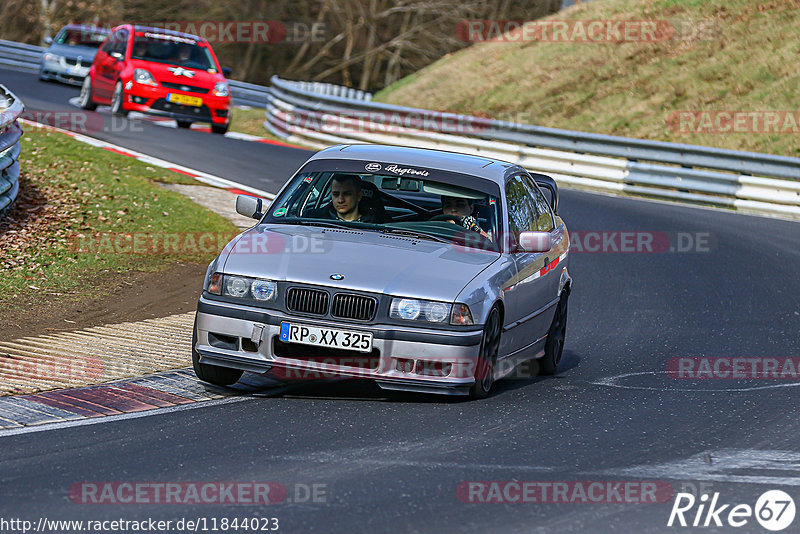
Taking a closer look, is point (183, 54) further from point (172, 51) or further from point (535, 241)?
point (535, 241)

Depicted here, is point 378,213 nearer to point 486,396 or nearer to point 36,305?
point 486,396

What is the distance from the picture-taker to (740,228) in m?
18.8

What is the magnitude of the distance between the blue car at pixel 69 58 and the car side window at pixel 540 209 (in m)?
24.4

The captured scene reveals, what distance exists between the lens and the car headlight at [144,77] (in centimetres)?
2450

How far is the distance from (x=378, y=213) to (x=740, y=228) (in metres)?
11.4

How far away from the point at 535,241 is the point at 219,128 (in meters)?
18.6

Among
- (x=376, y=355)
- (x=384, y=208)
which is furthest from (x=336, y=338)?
(x=384, y=208)

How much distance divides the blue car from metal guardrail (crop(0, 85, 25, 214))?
62.2ft

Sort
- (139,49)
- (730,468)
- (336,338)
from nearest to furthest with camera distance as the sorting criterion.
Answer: (730,468) → (336,338) → (139,49)

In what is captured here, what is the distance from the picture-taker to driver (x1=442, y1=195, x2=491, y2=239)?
850 cm

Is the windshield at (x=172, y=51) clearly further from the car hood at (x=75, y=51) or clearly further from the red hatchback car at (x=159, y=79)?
the car hood at (x=75, y=51)

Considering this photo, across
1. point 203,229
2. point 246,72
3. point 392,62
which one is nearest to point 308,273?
point 203,229

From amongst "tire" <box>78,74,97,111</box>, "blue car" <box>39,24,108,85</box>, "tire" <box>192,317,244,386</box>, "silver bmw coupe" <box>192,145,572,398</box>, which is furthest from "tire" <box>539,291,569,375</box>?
"blue car" <box>39,24,108,85</box>

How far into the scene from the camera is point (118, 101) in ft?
81.6
